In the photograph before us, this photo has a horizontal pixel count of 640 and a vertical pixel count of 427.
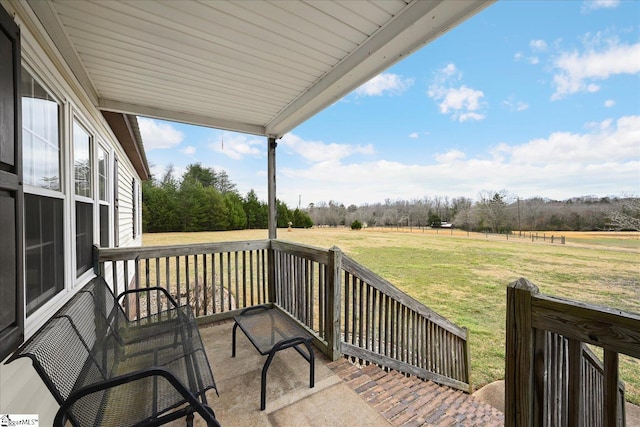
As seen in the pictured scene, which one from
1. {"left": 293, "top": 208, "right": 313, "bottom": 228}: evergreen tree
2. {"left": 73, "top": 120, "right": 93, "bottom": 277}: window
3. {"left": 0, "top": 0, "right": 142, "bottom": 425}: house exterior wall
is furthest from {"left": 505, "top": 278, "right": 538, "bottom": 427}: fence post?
{"left": 293, "top": 208, "right": 313, "bottom": 228}: evergreen tree

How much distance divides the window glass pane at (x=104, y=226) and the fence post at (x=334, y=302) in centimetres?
333

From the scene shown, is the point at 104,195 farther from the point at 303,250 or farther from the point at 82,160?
the point at 303,250

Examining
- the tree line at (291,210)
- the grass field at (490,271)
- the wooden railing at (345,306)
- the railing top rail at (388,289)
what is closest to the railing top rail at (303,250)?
the wooden railing at (345,306)

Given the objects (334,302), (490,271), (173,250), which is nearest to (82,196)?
(173,250)

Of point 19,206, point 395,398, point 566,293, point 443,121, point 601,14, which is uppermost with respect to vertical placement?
point 443,121

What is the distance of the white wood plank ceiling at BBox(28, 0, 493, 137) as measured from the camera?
62.6 inches

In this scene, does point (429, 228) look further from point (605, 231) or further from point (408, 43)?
point (408, 43)

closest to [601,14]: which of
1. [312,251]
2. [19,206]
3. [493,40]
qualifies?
[493,40]

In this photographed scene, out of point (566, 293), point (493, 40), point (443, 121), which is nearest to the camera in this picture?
point (493, 40)

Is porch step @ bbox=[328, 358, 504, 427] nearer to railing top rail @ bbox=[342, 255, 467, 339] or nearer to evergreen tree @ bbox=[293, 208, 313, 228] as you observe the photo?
railing top rail @ bbox=[342, 255, 467, 339]

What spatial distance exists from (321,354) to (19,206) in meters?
2.44

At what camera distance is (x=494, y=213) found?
47.8ft

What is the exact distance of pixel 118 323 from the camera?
6.95 ft

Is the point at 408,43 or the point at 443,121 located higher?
the point at 443,121
